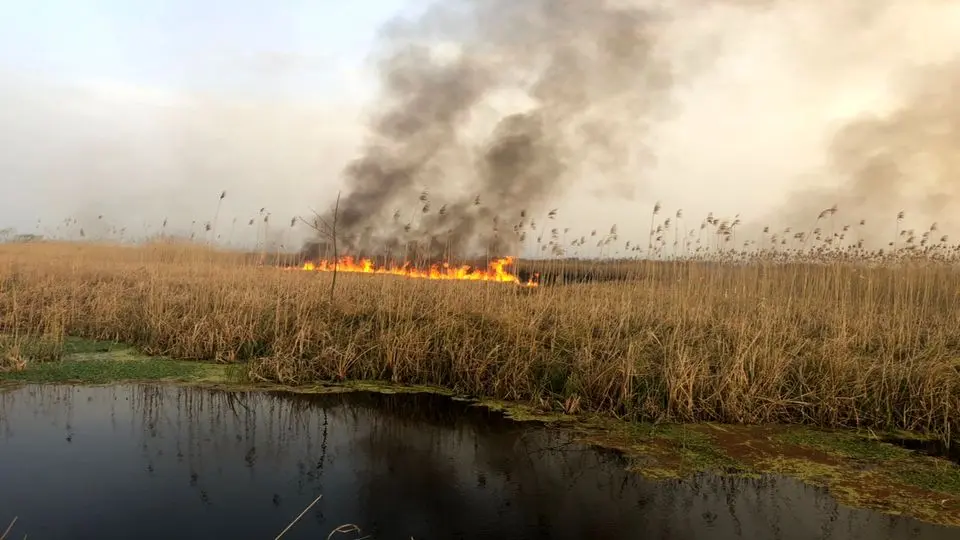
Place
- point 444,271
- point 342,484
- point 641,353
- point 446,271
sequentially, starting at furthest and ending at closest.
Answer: point 446,271, point 444,271, point 641,353, point 342,484

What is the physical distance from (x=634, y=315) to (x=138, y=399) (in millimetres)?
7622

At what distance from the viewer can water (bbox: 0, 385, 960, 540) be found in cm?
452

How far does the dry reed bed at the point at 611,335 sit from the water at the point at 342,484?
1496 millimetres

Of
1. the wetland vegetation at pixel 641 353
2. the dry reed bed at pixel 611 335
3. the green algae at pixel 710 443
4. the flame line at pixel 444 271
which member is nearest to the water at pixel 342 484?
the green algae at pixel 710 443

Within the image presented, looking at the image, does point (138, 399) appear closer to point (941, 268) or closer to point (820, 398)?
point (820, 398)

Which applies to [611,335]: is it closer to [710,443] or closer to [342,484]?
[710,443]

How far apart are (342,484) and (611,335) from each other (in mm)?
4981

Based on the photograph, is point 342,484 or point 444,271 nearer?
point 342,484

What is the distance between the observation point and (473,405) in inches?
314

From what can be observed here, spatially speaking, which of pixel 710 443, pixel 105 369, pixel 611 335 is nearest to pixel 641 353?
pixel 611 335

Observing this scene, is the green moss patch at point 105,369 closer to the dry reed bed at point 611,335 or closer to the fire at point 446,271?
the dry reed bed at point 611,335

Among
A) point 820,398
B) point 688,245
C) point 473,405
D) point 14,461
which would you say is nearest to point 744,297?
point 688,245

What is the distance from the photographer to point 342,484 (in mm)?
5266

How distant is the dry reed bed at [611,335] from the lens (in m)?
7.41
